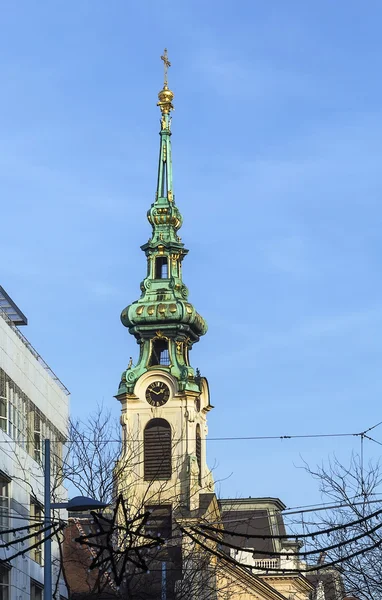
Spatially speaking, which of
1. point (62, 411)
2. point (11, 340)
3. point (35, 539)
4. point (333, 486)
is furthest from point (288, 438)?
point (62, 411)

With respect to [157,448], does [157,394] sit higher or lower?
higher

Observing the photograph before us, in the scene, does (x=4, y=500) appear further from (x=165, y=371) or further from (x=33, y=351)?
(x=165, y=371)

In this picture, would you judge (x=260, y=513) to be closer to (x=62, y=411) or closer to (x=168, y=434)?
(x=168, y=434)

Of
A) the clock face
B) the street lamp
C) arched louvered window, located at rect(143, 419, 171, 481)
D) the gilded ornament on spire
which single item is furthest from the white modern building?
the gilded ornament on spire

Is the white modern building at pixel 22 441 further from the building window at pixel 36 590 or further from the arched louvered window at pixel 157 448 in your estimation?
the arched louvered window at pixel 157 448

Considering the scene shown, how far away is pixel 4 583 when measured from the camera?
1726 inches

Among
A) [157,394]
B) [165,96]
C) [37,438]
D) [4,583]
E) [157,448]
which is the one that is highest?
[165,96]

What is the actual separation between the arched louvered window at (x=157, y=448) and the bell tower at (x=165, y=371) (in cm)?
7

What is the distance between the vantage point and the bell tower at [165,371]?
105m

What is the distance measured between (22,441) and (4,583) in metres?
4.73

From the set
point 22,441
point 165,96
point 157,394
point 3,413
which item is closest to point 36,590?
point 22,441

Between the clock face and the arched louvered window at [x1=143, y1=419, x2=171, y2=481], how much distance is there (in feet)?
4.55

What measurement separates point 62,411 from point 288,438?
16.4 meters

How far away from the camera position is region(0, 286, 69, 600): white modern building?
44156 millimetres
